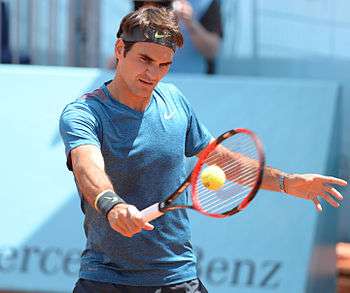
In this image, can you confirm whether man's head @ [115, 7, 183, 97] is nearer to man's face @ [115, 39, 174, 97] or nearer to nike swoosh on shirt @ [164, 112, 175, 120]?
man's face @ [115, 39, 174, 97]

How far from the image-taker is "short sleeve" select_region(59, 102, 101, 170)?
3920mm

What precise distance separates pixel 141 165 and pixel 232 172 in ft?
1.13

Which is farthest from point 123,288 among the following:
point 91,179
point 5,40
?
point 5,40

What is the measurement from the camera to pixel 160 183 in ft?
13.7

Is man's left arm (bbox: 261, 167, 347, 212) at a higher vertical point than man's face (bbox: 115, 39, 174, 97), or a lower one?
lower

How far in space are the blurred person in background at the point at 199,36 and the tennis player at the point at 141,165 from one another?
9.26 ft

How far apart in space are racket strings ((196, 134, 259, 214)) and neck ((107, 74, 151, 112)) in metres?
0.31

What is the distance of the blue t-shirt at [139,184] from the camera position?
411cm

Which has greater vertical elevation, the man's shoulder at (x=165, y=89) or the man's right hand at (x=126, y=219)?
the man's shoulder at (x=165, y=89)

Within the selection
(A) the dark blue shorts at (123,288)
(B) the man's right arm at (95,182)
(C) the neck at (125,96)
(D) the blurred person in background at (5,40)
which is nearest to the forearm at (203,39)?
(D) the blurred person in background at (5,40)

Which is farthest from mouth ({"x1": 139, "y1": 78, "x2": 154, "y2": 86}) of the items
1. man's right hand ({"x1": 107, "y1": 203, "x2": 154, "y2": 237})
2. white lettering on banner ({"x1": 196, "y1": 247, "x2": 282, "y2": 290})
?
white lettering on banner ({"x1": 196, "y1": 247, "x2": 282, "y2": 290})

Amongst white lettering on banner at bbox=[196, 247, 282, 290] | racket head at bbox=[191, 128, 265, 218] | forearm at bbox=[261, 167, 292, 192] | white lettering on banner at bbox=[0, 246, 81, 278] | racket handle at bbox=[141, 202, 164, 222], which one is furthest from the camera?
white lettering on banner at bbox=[0, 246, 81, 278]

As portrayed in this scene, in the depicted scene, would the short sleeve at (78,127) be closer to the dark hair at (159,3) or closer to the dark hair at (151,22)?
the dark hair at (151,22)

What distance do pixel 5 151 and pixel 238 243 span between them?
4.79ft
